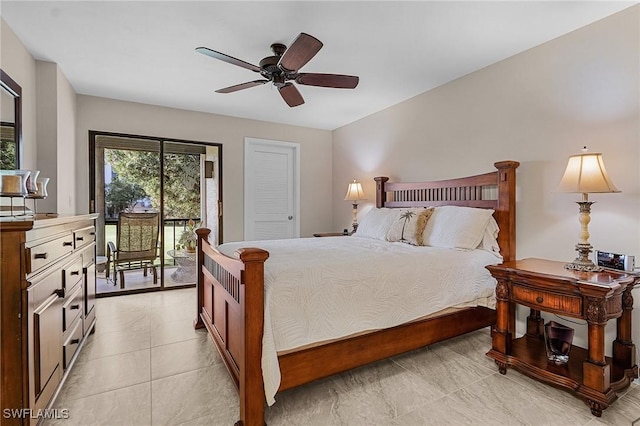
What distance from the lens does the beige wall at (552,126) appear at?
2225 millimetres

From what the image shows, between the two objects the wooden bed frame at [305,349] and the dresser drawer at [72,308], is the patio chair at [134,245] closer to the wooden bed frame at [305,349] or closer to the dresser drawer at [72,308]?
the wooden bed frame at [305,349]

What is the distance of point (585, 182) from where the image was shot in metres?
2.04

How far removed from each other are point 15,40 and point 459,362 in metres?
4.29

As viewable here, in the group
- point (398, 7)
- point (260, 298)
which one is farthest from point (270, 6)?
point (260, 298)

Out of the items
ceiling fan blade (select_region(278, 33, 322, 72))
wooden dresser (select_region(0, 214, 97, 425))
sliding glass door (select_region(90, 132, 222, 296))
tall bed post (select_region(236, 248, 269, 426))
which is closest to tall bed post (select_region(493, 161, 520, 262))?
ceiling fan blade (select_region(278, 33, 322, 72))

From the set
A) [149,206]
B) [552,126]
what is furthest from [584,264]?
[149,206]

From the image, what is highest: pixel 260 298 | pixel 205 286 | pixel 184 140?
pixel 184 140

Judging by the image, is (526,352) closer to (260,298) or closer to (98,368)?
(260,298)

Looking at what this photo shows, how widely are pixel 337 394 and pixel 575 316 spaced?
4.92 ft

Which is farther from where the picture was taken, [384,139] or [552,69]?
[384,139]

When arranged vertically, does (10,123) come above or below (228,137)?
below

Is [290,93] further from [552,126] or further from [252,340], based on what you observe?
[552,126]

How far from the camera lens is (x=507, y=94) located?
116 inches

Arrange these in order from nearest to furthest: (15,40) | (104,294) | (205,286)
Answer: (15,40), (205,286), (104,294)
